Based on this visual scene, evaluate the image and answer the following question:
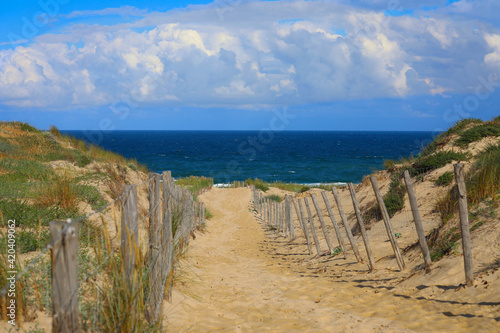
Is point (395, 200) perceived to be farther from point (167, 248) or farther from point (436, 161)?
point (167, 248)

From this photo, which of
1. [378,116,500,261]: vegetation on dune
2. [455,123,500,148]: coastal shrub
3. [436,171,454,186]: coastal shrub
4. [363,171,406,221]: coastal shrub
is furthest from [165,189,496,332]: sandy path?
[455,123,500,148]: coastal shrub

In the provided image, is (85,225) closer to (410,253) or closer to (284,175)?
(410,253)

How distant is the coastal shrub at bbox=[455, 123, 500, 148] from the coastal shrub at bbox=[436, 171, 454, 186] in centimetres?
318

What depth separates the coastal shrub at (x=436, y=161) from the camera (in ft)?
45.5

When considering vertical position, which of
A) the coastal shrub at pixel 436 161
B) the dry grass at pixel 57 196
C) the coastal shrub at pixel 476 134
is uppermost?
the coastal shrub at pixel 476 134

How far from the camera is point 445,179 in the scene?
12.5 meters

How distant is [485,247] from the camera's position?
6.55 m

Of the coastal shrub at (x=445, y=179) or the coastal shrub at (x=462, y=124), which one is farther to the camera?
the coastal shrub at (x=462, y=124)

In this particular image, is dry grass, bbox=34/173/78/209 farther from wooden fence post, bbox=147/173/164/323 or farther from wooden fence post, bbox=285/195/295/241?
wooden fence post, bbox=285/195/295/241

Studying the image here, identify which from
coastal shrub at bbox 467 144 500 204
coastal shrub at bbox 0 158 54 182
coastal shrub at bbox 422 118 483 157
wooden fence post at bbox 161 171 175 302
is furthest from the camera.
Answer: coastal shrub at bbox 422 118 483 157

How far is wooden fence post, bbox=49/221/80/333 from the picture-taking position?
226 centimetres

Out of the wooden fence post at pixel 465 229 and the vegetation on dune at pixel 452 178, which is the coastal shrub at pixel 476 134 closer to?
the vegetation on dune at pixel 452 178

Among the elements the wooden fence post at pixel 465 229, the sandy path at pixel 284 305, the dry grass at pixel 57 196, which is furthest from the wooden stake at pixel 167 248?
the wooden fence post at pixel 465 229

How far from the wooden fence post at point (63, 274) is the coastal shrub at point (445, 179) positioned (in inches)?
484
